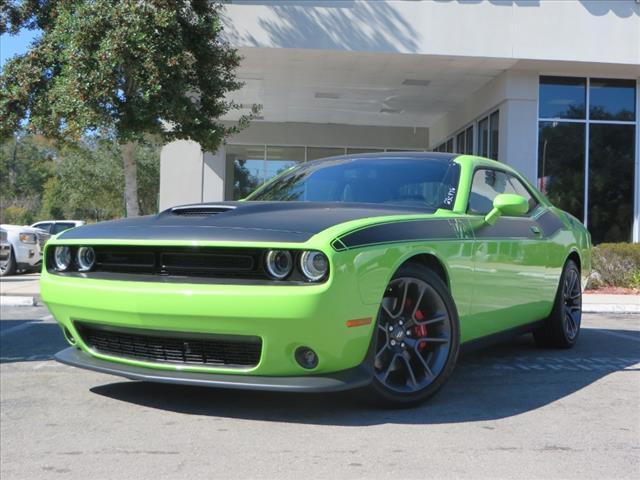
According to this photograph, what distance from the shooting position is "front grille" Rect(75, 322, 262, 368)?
10.7 feet

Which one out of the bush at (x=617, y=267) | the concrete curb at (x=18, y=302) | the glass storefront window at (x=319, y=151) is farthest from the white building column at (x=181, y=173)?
the bush at (x=617, y=267)

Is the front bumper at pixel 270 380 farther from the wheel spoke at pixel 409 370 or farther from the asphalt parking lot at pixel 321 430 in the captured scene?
the wheel spoke at pixel 409 370

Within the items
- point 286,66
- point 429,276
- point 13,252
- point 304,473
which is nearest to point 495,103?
point 286,66

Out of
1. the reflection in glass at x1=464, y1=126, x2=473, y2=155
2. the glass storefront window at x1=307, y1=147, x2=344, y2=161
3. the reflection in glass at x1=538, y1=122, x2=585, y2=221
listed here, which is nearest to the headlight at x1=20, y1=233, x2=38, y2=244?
the glass storefront window at x1=307, y1=147, x2=344, y2=161

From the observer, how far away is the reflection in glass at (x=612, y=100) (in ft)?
49.0

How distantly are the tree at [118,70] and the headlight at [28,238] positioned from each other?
14.2 feet

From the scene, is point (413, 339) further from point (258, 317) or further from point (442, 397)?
point (258, 317)

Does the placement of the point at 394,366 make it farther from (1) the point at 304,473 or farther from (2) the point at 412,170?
(2) the point at 412,170

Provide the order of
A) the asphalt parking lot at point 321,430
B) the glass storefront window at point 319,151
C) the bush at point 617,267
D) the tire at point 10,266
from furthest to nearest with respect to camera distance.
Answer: the glass storefront window at point 319,151, the tire at point 10,266, the bush at point 617,267, the asphalt parking lot at point 321,430

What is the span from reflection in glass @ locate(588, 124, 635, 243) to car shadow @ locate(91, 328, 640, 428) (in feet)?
34.2

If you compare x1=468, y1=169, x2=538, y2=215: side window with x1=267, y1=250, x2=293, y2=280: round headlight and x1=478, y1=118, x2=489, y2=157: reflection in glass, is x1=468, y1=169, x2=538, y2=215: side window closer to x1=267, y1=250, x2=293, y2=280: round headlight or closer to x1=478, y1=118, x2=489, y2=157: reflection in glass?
x1=267, y1=250, x2=293, y2=280: round headlight

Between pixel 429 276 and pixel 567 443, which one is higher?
pixel 429 276

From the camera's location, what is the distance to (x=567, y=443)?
10.6ft

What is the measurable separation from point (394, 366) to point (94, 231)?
1834 millimetres
